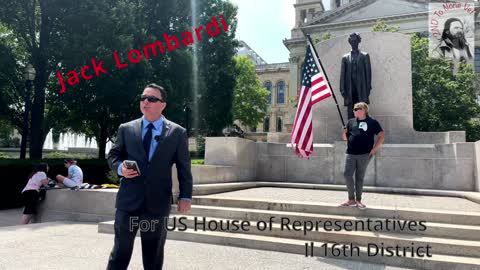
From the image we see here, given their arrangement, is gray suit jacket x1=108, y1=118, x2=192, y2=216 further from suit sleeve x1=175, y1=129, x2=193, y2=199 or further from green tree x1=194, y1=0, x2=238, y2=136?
green tree x1=194, y1=0, x2=238, y2=136

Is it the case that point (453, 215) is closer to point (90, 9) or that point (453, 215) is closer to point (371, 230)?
point (371, 230)

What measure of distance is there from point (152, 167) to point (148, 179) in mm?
111

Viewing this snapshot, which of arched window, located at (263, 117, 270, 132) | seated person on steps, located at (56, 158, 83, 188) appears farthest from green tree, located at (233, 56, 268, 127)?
seated person on steps, located at (56, 158, 83, 188)

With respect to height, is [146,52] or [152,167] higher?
[146,52]

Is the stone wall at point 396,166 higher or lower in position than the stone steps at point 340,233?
higher

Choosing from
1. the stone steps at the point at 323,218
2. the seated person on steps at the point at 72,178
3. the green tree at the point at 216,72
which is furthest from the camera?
the green tree at the point at 216,72

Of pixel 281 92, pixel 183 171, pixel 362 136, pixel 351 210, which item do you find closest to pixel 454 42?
pixel 281 92

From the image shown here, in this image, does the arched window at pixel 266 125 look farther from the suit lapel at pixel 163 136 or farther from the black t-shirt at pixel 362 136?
the suit lapel at pixel 163 136

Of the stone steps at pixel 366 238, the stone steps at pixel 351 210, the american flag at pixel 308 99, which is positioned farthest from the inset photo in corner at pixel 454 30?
the stone steps at pixel 366 238

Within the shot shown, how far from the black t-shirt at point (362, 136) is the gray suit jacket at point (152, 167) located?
Answer: 144 inches

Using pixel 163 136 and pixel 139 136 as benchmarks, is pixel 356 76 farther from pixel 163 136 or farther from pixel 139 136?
pixel 139 136

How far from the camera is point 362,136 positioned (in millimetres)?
6105

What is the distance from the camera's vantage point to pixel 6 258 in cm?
491

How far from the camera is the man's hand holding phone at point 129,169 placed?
3.01m
